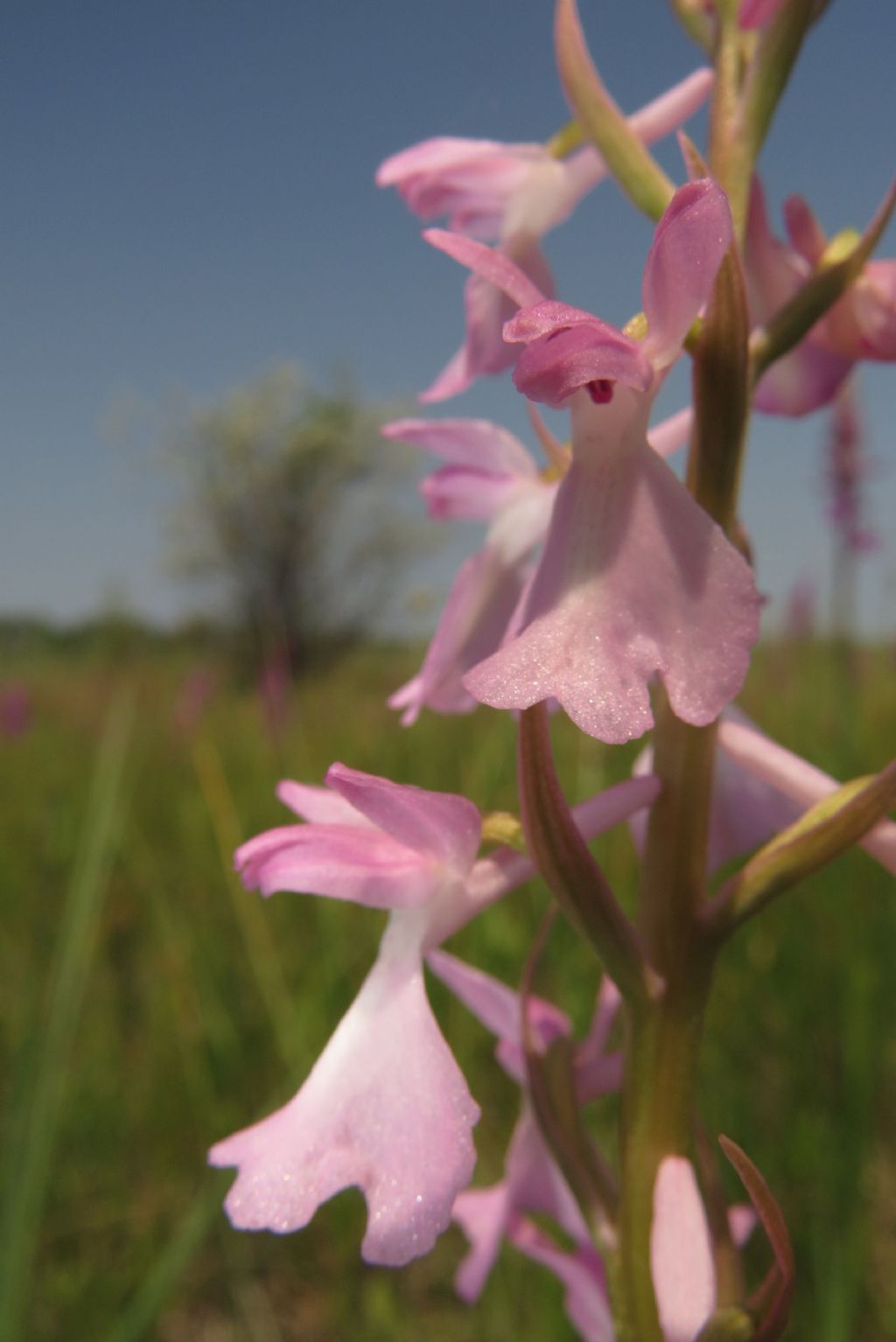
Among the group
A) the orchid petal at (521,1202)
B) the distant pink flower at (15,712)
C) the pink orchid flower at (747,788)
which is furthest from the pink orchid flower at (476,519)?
the distant pink flower at (15,712)

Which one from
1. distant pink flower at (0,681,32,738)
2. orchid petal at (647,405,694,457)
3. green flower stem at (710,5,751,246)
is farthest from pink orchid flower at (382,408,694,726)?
distant pink flower at (0,681,32,738)

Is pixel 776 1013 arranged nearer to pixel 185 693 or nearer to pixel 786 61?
pixel 786 61

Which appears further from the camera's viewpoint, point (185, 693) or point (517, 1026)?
point (185, 693)

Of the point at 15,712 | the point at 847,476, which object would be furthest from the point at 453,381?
the point at 15,712

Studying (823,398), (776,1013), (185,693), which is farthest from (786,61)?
(185,693)

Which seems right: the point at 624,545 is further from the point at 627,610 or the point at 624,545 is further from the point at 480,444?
the point at 480,444
